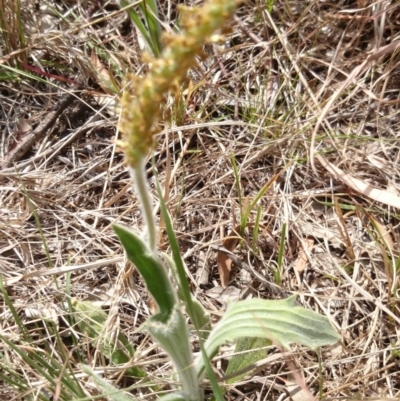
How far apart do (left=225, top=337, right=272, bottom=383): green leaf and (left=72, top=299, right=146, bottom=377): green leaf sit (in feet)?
0.99

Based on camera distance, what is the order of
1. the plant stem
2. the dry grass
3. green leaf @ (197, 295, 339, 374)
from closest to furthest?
1. the plant stem
2. green leaf @ (197, 295, 339, 374)
3. the dry grass

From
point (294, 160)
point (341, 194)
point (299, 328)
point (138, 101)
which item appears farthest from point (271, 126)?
point (138, 101)

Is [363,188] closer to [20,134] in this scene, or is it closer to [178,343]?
[178,343]

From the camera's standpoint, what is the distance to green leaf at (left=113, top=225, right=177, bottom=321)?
Answer: 1.33 metres

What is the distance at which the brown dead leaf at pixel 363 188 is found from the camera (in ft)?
7.08

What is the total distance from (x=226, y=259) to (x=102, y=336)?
537 millimetres

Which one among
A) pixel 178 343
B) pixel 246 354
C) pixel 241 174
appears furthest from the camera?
pixel 241 174

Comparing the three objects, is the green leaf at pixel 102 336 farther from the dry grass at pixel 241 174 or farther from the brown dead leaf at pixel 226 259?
the brown dead leaf at pixel 226 259

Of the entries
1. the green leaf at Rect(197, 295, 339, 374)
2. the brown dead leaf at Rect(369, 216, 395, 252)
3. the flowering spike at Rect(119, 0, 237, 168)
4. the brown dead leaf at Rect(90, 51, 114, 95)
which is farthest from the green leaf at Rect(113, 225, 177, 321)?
the brown dead leaf at Rect(90, 51, 114, 95)

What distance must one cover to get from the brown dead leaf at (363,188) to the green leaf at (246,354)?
2.52 ft

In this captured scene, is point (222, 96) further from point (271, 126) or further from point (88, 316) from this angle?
point (88, 316)

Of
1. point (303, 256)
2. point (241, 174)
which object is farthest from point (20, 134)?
point (303, 256)

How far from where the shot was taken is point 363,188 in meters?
2.20

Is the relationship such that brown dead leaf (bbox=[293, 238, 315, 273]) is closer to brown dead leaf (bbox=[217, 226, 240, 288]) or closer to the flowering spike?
brown dead leaf (bbox=[217, 226, 240, 288])
